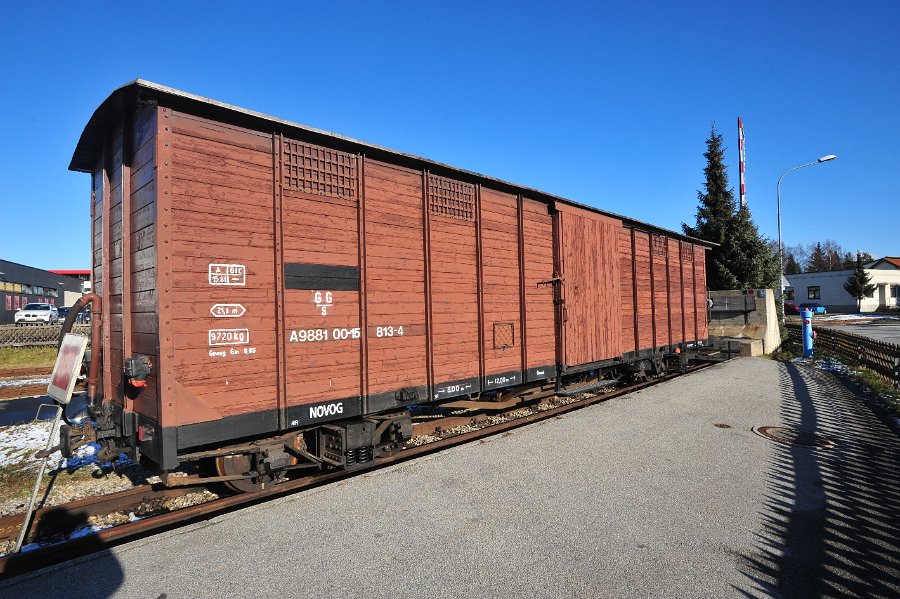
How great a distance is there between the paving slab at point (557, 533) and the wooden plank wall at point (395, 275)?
1.24m

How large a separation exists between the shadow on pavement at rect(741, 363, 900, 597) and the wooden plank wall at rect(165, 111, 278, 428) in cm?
460

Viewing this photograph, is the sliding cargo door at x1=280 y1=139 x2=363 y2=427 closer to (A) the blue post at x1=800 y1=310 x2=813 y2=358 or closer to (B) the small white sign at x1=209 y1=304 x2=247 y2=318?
A: (B) the small white sign at x1=209 y1=304 x2=247 y2=318

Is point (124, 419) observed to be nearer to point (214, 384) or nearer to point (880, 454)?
point (214, 384)

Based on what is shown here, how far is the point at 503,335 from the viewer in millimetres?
7746

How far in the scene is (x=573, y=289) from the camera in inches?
361

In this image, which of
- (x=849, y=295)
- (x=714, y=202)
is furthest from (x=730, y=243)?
(x=849, y=295)

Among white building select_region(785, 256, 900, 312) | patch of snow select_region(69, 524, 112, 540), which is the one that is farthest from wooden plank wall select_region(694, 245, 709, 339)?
white building select_region(785, 256, 900, 312)

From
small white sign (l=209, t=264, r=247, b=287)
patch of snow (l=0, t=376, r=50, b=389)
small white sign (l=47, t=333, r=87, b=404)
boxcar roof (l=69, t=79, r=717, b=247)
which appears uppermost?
boxcar roof (l=69, t=79, r=717, b=247)

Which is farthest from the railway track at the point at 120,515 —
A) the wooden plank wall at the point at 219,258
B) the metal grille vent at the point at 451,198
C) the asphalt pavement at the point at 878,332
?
the asphalt pavement at the point at 878,332

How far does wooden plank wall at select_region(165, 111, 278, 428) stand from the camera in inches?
175

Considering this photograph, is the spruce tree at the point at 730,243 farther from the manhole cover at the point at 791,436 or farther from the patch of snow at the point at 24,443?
the patch of snow at the point at 24,443

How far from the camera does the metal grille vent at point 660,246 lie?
12854 mm

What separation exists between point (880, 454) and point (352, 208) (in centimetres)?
781

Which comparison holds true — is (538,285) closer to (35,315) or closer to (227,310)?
(227,310)
